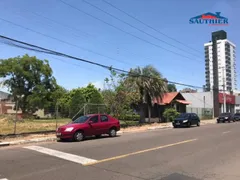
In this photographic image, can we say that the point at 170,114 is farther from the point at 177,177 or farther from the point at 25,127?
the point at 177,177

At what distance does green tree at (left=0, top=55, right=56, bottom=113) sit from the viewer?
67.6 m

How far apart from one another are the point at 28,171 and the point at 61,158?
2.20 metres

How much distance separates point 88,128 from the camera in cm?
1780

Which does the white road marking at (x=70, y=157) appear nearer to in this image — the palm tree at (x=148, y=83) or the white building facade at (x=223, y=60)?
the palm tree at (x=148, y=83)

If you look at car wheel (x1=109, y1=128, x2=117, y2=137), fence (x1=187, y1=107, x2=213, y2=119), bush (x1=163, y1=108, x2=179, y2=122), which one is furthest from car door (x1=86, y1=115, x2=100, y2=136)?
fence (x1=187, y1=107, x2=213, y2=119)

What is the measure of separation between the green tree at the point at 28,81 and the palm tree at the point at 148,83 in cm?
3774

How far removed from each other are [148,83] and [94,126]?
56.1ft

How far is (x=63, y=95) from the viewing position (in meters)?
68.7

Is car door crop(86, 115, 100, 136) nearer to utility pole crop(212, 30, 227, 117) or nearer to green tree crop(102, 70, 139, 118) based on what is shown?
green tree crop(102, 70, 139, 118)

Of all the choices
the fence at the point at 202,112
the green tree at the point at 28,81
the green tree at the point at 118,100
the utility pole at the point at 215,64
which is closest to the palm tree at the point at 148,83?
the green tree at the point at 118,100

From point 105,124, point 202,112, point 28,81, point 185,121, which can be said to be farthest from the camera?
point 28,81

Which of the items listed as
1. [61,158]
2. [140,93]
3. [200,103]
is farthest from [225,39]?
[61,158]

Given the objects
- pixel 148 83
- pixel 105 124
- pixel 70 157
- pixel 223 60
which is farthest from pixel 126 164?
pixel 223 60

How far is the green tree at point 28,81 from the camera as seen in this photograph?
2662 inches
